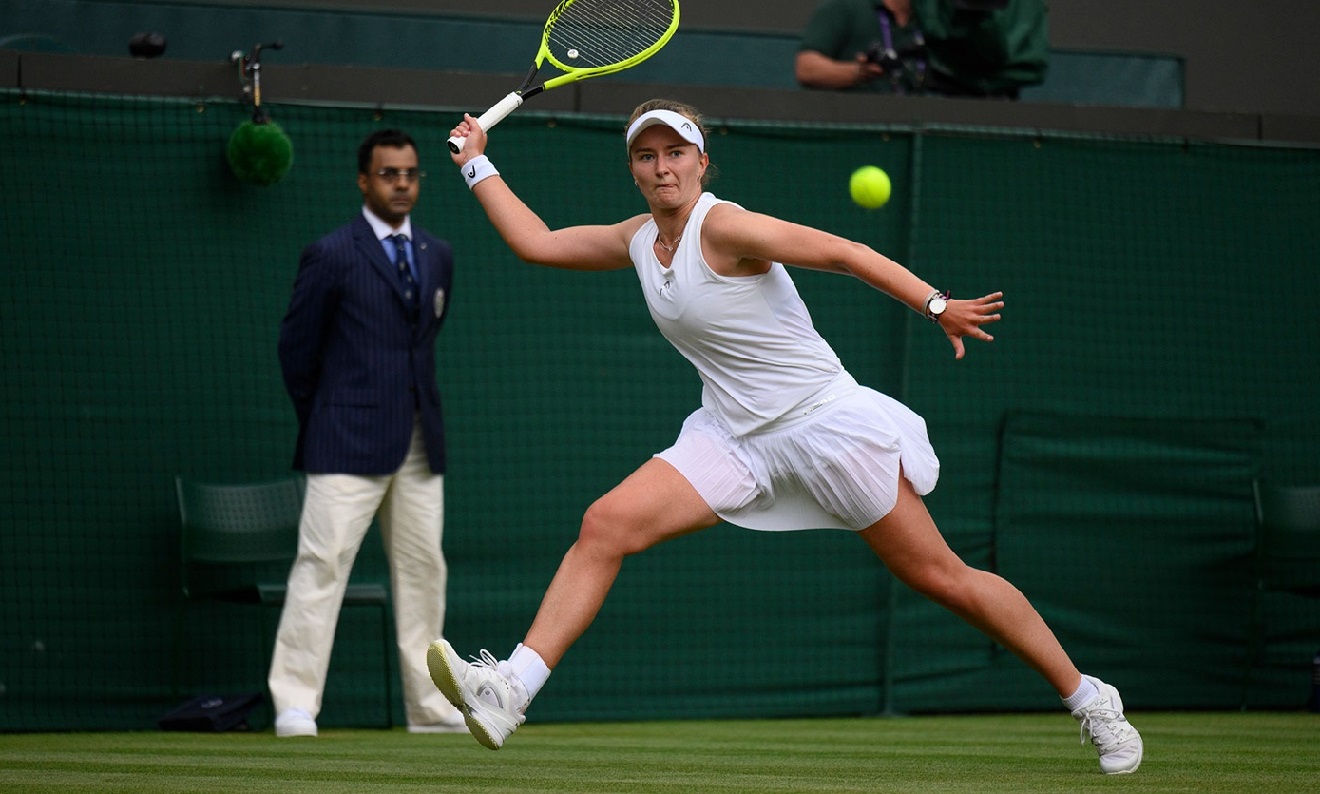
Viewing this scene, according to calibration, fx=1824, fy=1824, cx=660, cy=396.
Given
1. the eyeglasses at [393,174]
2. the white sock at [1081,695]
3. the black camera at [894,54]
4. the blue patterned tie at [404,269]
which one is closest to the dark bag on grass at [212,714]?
the blue patterned tie at [404,269]

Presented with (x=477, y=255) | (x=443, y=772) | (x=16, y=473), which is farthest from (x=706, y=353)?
(x=16, y=473)

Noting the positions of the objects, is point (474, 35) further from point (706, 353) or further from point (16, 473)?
point (706, 353)

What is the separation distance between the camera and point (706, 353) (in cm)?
491

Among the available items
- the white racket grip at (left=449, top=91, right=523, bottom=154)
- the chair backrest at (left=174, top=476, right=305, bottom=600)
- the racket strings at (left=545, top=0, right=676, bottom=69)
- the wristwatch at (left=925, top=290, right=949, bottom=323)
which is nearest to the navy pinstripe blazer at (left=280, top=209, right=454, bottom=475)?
the chair backrest at (left=174, top=476, right=305, bottom=600)

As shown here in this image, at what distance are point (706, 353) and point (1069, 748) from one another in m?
2.14

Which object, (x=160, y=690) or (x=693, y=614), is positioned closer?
(x=160, y=690)

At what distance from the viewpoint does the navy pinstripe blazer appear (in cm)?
679

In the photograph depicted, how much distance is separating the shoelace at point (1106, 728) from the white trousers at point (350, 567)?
2.91 metres

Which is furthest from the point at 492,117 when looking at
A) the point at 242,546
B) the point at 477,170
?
the point at 242,546

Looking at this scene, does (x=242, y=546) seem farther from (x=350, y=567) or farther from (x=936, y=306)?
(x=936, y=306)

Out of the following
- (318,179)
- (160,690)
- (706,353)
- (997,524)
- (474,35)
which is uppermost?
(474,35)

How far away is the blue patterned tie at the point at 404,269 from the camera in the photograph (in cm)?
691

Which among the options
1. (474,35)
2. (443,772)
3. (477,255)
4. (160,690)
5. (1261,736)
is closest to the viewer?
(443,772)

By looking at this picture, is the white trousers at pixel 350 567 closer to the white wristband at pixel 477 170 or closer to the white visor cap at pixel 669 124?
the white wristband at pixel 477 170
